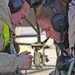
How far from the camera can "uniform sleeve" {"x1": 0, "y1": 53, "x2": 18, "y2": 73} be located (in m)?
2.77

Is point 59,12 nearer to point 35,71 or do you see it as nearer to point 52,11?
point 52,11

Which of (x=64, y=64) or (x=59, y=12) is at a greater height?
(x=59, y=12)

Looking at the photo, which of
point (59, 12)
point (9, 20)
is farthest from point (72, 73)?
point (9, 20)

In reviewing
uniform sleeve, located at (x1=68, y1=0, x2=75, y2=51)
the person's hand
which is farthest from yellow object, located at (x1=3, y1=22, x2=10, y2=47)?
uniform sleeve, located at (x1=68, y1=0, x2=75, y2=51)

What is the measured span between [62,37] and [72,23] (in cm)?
18

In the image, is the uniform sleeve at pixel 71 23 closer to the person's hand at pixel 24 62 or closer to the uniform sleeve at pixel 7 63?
the person's hand at pixel 24 62

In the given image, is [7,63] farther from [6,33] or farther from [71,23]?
[71,23]

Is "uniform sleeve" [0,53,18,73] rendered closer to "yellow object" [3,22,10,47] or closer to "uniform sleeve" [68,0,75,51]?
"yellow object" [3,22,10,47]

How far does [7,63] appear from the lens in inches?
109

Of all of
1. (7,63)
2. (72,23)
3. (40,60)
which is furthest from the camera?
(40,60)

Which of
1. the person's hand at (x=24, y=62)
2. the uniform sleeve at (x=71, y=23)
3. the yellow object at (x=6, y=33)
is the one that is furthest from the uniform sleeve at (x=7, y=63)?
the uniform sleeve at (x=71, y=23)

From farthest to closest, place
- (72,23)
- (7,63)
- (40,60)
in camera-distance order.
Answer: (40,60), (72,23), (7,63)

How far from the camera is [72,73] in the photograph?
3.22 m

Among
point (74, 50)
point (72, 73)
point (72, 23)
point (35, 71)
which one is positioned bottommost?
point (35, 71)
